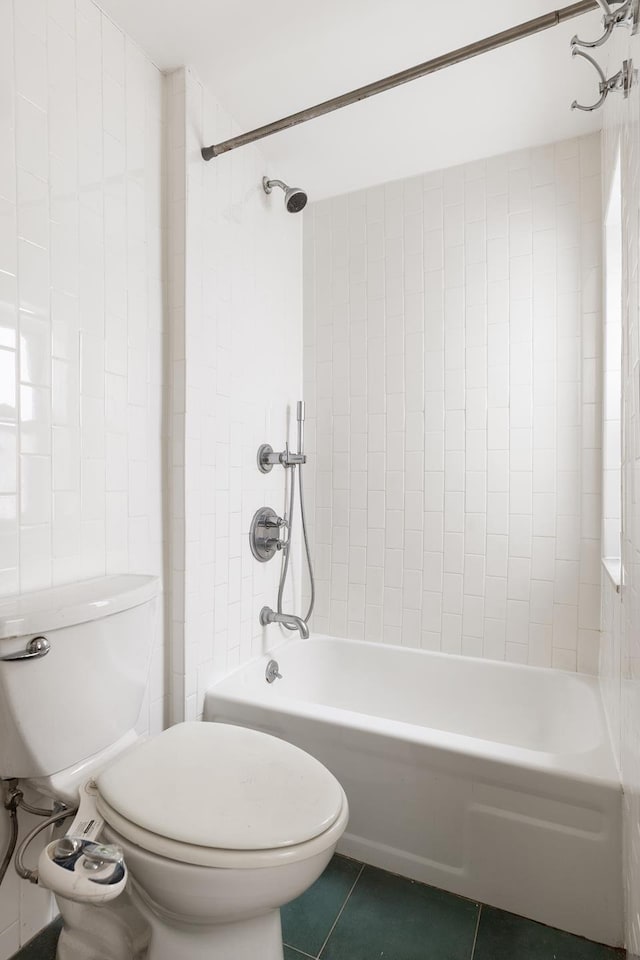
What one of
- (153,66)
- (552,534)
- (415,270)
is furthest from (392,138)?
(552,534)

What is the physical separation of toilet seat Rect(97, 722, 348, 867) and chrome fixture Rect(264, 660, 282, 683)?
63cm

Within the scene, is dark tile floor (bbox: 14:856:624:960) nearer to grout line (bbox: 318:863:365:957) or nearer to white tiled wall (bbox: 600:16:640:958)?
grout line (bbox: 318:863:365:957)

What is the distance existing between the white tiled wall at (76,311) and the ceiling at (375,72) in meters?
0.21

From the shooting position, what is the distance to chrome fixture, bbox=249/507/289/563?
198cm

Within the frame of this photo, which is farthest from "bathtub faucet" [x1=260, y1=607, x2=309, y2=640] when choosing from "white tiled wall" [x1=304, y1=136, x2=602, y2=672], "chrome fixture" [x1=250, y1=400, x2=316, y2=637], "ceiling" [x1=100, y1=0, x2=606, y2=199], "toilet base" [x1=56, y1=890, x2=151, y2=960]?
"ceiling" [x1=100, y1=0, x2=606, y2=199]

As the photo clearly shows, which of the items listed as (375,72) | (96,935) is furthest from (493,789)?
(375,72)

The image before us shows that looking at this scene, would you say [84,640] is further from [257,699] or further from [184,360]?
[184,360]

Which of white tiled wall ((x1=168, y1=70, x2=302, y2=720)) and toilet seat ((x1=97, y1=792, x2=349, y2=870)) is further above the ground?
white tiled wall ((x1=168, y1=70, x2=302, y2=720))

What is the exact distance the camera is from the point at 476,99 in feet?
5.64

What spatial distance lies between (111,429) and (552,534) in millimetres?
1535

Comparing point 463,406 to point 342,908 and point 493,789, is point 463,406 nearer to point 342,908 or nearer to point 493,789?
point 493,789

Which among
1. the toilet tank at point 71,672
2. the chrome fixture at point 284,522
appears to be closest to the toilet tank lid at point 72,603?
the toilet tank at point 71,672

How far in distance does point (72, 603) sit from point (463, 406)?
1.54 metres

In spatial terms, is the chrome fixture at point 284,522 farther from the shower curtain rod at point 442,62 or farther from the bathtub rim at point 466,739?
the shower curtain rod at point 442,62
